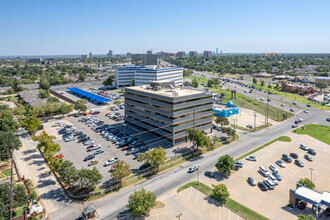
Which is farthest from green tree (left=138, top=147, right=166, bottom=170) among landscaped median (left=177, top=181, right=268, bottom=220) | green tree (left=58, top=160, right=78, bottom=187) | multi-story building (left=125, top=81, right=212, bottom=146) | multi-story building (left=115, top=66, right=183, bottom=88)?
multi-story building (left=115, top=66, right=183, bottom=88)

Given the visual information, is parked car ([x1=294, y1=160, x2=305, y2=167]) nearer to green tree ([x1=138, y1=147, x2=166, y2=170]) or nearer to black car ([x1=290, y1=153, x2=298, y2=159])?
black car ([x1=290, y1=153, x2=298, y2=159])

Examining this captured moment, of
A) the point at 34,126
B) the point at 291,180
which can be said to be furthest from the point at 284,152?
the point at 34,126

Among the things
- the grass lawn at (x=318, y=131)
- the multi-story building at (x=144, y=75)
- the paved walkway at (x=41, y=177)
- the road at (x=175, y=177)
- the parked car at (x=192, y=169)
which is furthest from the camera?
the multi-story building at (x=144, y=75)

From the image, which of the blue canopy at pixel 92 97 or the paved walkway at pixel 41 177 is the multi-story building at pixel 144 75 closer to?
the blue canopy at pixel 92 97

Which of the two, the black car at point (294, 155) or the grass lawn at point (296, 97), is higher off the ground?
the grass lawn at point (296, 97)

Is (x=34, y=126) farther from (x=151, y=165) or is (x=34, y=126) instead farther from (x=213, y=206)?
(x=213, y=206)

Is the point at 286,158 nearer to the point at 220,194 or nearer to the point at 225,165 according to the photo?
the point at 225,165

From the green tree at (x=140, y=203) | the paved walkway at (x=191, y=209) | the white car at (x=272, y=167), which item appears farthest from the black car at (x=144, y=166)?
the white car at (x=272, y=167)
